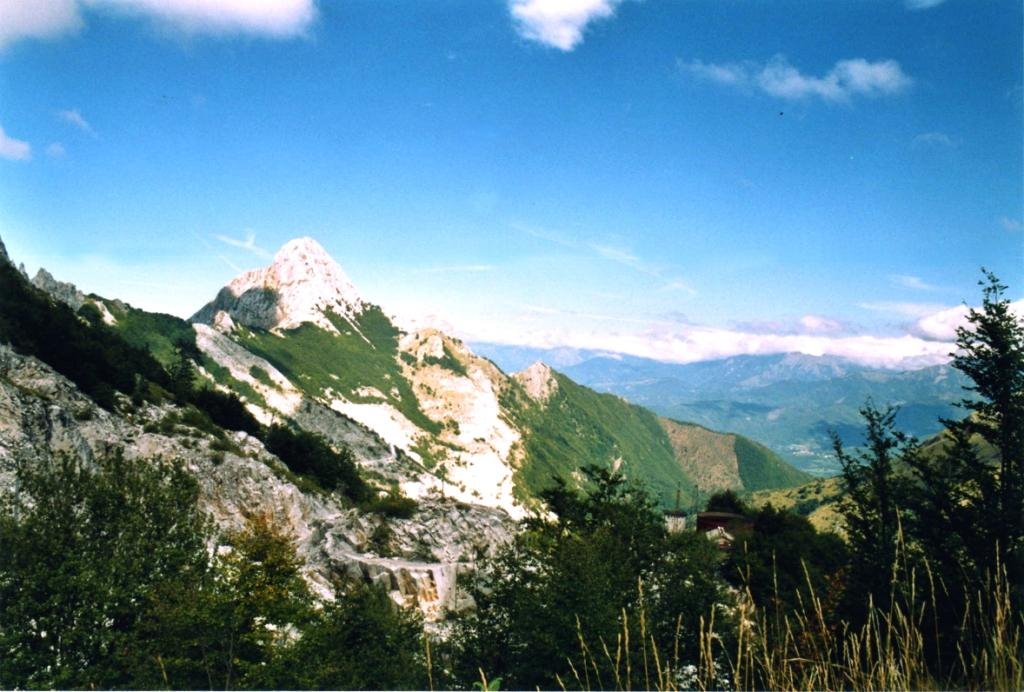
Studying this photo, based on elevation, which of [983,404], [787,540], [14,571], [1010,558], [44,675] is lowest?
[787,540]

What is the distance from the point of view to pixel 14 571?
2230 cm

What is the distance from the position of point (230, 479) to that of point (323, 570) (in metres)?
16.0

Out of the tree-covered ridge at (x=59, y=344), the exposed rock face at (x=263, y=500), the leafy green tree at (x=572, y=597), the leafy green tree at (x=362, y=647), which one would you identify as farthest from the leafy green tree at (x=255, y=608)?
the tree-covered ridge at (x=59, y=344)

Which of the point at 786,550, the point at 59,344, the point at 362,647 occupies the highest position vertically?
the point at 59,344

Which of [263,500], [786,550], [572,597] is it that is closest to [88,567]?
[572,597]

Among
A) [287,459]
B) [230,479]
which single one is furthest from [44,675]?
[287,459]

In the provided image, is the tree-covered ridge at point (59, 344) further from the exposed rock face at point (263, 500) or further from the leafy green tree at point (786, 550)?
the leafy green tree at point (786, 550)

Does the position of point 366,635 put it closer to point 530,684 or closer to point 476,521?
point 530,684

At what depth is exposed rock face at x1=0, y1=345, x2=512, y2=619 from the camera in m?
40.6

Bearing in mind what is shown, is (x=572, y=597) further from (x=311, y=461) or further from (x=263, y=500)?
(x=311, y=461)

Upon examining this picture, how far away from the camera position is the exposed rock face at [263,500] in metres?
40.6

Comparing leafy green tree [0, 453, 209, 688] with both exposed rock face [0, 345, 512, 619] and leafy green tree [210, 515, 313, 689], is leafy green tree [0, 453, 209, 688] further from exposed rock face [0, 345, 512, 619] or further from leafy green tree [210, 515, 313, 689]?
exposed rock face [0, 345, 512, 619]

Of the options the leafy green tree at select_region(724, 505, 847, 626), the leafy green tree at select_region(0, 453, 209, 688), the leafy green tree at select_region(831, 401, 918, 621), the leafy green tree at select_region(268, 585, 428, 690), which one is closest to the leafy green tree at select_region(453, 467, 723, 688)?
the leafy green tree at select_region(268, 585, 428, 690)

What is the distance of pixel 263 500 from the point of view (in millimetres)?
54188
